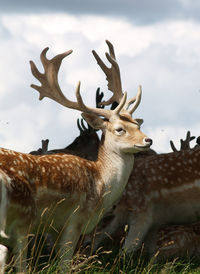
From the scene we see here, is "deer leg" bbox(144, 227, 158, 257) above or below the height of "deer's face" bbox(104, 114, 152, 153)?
below

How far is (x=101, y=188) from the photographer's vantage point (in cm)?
618

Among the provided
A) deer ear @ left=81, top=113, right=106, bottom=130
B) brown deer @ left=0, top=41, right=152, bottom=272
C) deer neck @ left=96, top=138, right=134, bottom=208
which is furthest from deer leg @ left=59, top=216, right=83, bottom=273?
deer ear @ left=81, top=113, right=106, bottom=130

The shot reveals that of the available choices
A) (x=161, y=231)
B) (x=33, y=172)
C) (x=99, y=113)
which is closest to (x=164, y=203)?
(x=161, y=231)

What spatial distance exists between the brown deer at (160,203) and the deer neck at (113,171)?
1.40 metres

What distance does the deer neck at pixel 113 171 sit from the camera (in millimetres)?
6266

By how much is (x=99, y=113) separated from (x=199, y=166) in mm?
2014

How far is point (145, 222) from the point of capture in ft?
25.3

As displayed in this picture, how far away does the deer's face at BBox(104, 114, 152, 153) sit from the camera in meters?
6.12

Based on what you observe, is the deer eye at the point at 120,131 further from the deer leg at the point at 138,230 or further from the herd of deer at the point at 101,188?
the deer leg at the point at 138,230

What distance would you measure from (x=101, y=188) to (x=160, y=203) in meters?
1.92

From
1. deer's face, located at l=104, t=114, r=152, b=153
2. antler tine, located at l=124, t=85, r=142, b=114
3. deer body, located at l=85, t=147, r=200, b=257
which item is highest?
antler tine, located at l=124, t=85, r=142, b=114

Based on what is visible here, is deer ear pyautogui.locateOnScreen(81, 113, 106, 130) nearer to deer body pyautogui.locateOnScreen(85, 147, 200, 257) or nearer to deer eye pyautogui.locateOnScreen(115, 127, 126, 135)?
deer eye pyautogui.locateOnScreen(115, 127, 126, 135)

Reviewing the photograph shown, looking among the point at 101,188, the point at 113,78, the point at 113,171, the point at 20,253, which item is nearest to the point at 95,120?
the point at 113,171

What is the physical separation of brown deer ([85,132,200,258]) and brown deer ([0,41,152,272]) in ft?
4.18
